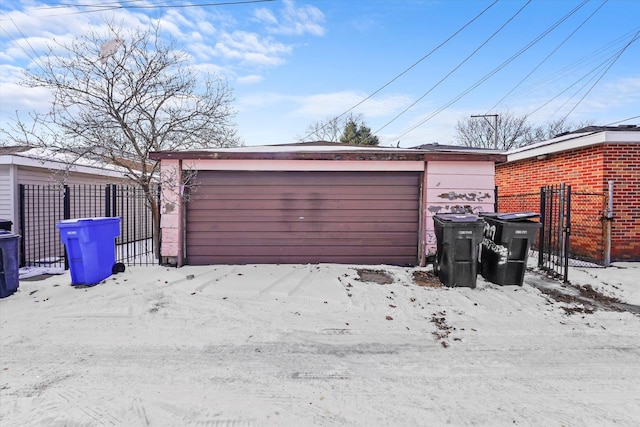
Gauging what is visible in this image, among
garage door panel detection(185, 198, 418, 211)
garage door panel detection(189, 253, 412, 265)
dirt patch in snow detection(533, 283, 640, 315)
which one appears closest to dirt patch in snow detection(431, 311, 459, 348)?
dirt patch in snow detection(533, 283, 640, 315)

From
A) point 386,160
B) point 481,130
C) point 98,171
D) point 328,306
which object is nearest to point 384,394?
point 328,306

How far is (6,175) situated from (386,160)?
29.5 feet

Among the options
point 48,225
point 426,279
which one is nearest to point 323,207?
point 426,279

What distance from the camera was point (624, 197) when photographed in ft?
24.1

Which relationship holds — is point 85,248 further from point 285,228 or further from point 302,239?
point 302,239

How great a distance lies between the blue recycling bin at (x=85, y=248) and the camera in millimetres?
5410

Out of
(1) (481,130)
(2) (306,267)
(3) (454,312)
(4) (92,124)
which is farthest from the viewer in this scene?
(1) (481,130)

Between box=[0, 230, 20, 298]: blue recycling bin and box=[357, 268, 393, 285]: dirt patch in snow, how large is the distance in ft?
18.8

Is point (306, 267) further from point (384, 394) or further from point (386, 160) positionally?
point (384, 394)

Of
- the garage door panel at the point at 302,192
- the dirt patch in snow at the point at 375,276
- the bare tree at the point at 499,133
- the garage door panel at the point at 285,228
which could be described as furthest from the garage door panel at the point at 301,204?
the bare tree at the point at 499,133

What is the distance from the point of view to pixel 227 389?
2656 millimetres

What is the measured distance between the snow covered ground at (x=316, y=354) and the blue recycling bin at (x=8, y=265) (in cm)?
22

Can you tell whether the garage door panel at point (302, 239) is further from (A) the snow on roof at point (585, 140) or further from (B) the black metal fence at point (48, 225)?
(A) the snow on roof at point (585, 140)

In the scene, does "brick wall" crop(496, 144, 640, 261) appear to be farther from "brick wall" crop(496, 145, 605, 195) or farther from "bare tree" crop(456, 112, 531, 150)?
"bare tree" crop(456, 112, 531, 150)
